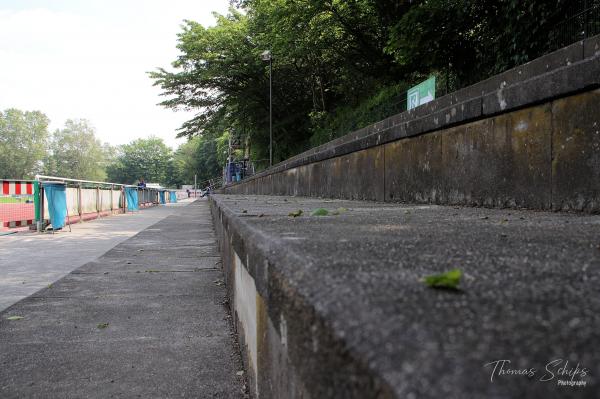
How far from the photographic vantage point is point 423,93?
7.85 metres

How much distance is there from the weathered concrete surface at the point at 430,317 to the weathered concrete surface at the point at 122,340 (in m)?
1.25

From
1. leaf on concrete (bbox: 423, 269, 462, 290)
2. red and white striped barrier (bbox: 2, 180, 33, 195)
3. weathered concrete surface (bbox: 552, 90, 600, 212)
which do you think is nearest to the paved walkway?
red and white striped barrier (bbox: 2, 180, 33, 195)

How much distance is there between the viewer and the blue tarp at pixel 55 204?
964 centimetres

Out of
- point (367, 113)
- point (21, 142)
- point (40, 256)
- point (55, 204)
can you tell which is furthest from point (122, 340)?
point (21, 142)

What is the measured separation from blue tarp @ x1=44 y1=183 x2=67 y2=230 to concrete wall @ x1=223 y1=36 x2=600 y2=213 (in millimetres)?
7855

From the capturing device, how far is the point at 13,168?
9100 cm

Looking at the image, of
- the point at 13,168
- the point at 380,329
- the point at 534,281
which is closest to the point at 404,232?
the point at 534,281

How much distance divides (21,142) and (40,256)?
103m

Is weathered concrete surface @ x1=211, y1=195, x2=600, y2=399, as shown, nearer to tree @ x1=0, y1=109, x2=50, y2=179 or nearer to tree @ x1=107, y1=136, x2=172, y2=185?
tree @ x1=0, y1=109, x2=50, y2=179

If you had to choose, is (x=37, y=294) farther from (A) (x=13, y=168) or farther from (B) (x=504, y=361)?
Result: (A) (x=13, y=168)

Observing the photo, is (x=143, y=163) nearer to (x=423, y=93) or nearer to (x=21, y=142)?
(x=21, y=142)

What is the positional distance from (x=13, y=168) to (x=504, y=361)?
108102 millimetres

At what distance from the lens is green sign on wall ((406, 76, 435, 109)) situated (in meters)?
7.45
